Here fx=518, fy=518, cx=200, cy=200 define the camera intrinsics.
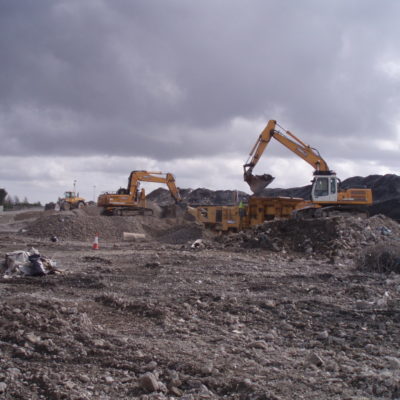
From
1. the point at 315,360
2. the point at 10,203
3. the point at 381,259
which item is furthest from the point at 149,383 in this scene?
the point at 10,203

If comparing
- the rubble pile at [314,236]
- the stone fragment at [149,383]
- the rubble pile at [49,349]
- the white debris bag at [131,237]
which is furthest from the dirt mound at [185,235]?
the stone fragment at [149,383]

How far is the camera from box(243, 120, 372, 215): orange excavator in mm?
20547

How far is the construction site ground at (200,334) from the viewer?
413 cm

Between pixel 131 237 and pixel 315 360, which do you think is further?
pixel 131 237

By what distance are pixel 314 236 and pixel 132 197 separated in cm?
1849

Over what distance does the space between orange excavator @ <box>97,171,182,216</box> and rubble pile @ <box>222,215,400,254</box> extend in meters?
15.6

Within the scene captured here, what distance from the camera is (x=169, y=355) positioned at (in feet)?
16.0

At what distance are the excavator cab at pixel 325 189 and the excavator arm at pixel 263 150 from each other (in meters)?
1.55

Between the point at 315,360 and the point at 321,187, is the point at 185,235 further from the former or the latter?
the point at 315,360

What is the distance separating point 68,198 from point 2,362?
138 feet

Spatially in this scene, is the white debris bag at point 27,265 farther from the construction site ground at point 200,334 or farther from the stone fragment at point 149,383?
the stone fragment at point 149,383

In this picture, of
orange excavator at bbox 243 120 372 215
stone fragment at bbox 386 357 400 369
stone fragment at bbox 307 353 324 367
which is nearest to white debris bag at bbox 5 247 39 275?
stone fragment at bbox 307 353 324 367

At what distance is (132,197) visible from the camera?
3353cm

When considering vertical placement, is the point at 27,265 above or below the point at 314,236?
below
